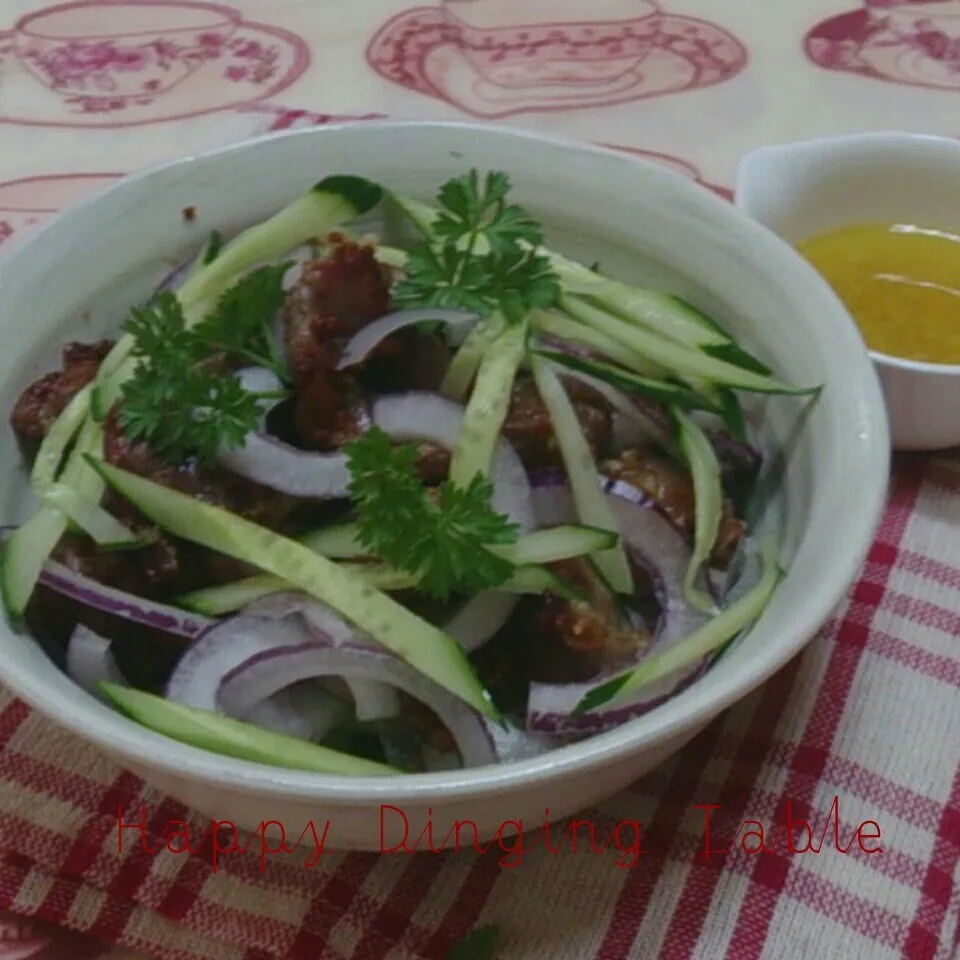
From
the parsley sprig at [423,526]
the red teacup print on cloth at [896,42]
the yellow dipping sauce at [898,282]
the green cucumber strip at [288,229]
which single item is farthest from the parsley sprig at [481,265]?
the red teacup print on cloth at [896,42]

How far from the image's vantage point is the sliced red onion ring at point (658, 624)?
2.95 feet

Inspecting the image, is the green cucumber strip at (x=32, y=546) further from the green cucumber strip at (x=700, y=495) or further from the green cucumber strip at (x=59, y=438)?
the green cucumber strip at (x=700, y=495)

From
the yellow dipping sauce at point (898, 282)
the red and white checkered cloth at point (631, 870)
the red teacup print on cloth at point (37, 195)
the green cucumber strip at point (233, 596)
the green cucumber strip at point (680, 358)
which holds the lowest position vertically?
the red and white checkered cloth at point (631, 870)

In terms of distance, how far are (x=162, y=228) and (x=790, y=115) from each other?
1.14 metres

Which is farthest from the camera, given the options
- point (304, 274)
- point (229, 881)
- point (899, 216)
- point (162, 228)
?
point (899, 216)

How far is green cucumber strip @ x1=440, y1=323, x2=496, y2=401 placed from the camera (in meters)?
1.07

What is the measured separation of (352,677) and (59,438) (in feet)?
1.19

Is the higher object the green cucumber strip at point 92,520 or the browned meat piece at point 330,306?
the browned meat piece at point 330,306

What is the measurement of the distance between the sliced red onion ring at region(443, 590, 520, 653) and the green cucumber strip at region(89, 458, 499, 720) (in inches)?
1.7

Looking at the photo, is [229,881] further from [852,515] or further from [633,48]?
[633,48]

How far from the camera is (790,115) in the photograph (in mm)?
1938

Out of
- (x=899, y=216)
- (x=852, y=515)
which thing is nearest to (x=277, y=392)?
(x=852, y=515)

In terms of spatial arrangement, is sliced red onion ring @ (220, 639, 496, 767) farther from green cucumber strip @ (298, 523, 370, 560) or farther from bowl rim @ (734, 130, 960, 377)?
bowl rim @ (734, 130, 960, 377)

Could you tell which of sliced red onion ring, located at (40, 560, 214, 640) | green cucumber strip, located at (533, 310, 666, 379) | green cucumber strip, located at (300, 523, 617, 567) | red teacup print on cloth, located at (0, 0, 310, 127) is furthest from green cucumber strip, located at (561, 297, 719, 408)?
red teacup print on cloth, located at (0, 0, 310, 127)
